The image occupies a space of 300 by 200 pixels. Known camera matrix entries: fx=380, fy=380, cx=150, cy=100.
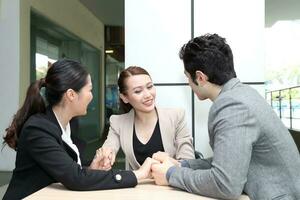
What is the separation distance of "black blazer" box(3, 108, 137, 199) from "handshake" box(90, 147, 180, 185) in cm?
9

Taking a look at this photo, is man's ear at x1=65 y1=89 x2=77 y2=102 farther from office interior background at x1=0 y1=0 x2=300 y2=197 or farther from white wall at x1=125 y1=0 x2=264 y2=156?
white wall at x1=125 y1=0 x2=264 y2=156

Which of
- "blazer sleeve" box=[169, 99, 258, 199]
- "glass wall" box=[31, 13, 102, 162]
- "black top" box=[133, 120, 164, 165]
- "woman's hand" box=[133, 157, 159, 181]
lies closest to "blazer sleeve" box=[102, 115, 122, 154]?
"black top" box=[133, 120, 164, 165]

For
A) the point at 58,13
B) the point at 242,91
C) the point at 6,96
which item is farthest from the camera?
the point at 58,13

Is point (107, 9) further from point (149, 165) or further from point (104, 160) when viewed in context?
point (149, 165)

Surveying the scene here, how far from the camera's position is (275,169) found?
1.35 m

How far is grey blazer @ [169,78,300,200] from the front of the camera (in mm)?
1237

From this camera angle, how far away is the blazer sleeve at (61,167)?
4.75ft

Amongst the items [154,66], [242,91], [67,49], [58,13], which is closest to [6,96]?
[58,13]

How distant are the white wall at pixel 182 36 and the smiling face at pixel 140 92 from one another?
359mm

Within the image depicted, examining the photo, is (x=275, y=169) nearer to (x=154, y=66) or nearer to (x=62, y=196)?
(x=62, y=196)

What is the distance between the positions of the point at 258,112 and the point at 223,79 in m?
0.22

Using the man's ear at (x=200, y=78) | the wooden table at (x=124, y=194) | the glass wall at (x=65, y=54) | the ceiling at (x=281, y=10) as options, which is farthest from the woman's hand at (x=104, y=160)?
the ceiling at (x=281, y=10)

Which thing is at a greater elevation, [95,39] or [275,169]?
[95,39]

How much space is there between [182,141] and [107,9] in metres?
6.48
